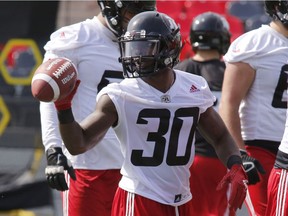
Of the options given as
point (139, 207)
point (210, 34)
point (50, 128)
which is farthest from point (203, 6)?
point (139, 207)

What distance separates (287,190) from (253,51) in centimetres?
91

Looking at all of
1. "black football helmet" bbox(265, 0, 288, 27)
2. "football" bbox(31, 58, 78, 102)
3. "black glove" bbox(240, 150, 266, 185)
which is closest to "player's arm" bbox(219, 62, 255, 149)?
"black glove" bbox(240, 150, 266, 185)

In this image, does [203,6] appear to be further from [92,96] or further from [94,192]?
[94,192]

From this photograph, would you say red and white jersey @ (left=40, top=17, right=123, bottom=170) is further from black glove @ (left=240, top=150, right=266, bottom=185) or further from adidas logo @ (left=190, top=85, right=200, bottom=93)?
adidas logo @ (left=190, top=85, right=200, bottom=93)

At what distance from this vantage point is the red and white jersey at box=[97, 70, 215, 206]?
381cm

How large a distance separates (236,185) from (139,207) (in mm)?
409

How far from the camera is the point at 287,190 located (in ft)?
13.8

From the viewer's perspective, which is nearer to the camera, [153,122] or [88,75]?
[153,122]

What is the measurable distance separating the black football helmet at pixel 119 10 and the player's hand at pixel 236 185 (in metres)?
1.16

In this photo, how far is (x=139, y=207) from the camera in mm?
3844

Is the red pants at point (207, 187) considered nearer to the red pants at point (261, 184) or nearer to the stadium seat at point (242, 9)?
the red pants at point (261, 184)

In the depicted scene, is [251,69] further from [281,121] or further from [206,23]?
[206,23]

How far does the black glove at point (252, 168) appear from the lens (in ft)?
15.1

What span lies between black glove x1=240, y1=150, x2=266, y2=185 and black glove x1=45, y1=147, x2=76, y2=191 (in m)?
0.86
